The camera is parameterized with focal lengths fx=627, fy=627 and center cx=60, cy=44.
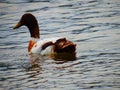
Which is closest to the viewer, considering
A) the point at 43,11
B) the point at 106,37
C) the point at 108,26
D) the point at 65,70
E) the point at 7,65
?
the point at 65,70

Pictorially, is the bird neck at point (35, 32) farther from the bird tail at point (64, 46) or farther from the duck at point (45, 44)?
the bird tail at point (64, 46)

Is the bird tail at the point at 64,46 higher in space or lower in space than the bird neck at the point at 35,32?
lower

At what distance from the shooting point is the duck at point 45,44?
49.1 ft

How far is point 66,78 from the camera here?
1239cm

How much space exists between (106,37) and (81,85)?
5.10m

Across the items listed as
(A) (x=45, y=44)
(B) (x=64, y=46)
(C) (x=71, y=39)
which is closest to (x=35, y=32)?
(C) (x=71, y=39)

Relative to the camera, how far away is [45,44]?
15367mm

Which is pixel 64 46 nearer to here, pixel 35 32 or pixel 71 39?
pixel 35 32

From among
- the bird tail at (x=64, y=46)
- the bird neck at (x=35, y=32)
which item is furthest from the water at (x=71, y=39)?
the bird neck at (x=35, y=32)

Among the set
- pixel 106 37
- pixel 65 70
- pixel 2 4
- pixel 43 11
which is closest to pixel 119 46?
pixel 106 37

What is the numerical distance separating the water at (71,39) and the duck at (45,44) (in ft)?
0.82

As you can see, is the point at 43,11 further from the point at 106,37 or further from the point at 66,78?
the point at 66,78

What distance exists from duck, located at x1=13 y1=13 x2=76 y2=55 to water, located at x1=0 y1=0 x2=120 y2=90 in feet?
0.82

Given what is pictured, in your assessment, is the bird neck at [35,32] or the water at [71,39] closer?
the water at [71,39]
